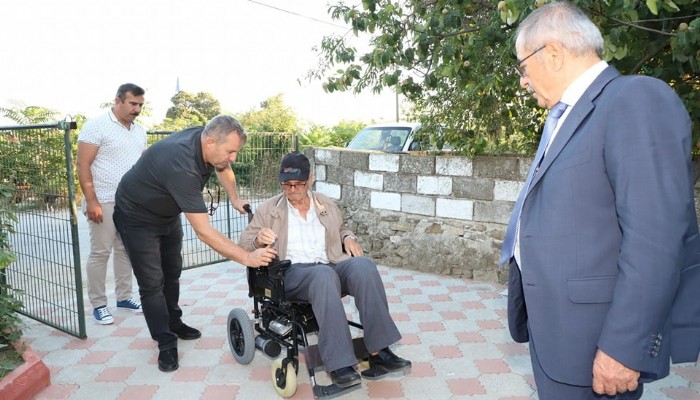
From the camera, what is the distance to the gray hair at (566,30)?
55.7 inches

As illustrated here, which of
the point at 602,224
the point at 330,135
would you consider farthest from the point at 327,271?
the point at 330,135

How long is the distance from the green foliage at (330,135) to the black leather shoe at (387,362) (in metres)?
9.54

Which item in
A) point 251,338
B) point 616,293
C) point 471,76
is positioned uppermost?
point 471,76

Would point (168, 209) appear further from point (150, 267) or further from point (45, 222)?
point (45, 222)

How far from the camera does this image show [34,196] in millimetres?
3580

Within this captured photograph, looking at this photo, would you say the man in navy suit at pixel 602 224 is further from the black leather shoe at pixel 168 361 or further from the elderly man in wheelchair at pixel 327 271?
the black leather shoe at pixel 168 361

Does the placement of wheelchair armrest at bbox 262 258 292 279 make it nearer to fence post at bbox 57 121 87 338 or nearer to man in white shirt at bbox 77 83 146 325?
fence post at bbox 57 121 87 338

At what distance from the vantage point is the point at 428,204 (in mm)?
5176

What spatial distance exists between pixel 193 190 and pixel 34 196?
4.81ft

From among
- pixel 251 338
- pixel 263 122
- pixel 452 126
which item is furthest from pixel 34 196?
pixel 263 122

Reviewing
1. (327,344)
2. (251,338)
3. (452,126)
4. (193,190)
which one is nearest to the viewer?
(327,344)

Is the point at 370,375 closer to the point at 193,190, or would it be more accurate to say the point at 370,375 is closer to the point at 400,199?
the point at 193,190

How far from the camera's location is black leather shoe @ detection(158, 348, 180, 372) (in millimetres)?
3152

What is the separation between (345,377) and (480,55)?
255 centimetres
